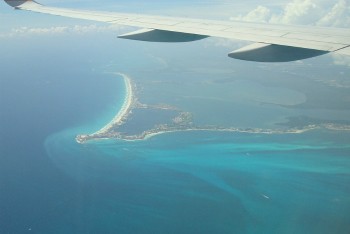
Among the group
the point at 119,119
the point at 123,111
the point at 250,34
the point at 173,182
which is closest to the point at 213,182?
the point at 173,182

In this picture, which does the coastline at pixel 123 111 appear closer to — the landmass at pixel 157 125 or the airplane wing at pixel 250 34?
the landmass at pixel 157 125

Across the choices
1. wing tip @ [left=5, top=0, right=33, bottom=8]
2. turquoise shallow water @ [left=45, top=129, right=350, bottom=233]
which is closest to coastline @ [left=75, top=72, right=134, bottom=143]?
turquoise shallow water @ [left=45, top=129, right=350, bottom=233]

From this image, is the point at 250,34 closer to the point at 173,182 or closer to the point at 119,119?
the point at 173,182

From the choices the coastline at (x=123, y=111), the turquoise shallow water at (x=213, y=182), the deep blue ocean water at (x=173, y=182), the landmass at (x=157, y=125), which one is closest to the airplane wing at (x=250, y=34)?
the turquoise shallow water at (x=213, y=182)

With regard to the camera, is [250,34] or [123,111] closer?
[250,34]

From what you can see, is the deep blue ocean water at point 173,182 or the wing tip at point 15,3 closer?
the wing tip at point 15,3

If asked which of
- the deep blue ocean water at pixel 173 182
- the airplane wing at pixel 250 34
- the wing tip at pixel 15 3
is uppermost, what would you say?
the wing tip at pixel 15 3
